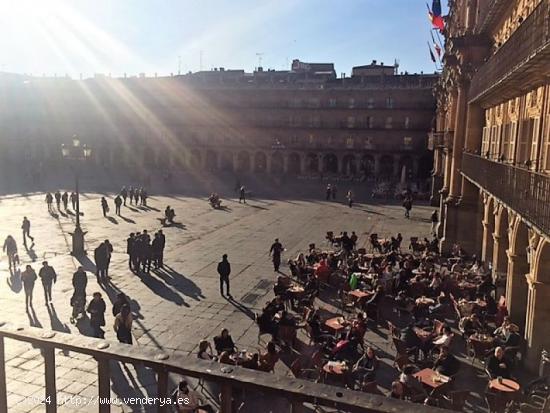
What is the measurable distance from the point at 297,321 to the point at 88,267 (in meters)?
9.03

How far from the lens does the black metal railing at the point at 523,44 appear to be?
308 inches

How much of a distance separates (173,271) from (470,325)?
9971mm

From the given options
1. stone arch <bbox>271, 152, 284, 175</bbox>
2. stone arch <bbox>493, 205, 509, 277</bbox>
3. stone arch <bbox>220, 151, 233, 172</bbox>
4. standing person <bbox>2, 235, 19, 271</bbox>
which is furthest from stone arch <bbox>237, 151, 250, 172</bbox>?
stone arch <bbox>493, 205, 509, 277</bbox>

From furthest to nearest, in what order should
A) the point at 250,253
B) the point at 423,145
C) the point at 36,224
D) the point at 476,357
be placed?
the point at 423,145
the point at 36,224
the point at 250,253
the point at 476,357

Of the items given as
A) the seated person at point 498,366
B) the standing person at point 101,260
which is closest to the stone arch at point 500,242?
the seated person at point 498,366

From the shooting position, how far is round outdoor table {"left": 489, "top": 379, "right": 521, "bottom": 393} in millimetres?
8273

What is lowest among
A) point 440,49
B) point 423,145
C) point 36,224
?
point 36,224

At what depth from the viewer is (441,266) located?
61.1 ft

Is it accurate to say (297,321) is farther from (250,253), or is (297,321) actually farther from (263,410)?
(250,253)

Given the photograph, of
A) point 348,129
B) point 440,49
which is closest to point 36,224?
point 440,49

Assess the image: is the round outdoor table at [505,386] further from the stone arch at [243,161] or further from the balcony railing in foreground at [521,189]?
the stone arch at [243,161]

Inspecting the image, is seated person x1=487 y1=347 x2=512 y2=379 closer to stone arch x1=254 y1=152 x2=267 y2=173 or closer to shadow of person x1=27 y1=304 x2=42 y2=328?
shadow of person x1=27 y1=304 x2=42 y2=328

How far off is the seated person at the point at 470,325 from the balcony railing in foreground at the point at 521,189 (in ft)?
9.18

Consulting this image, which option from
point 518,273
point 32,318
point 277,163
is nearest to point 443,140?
point 518,273
